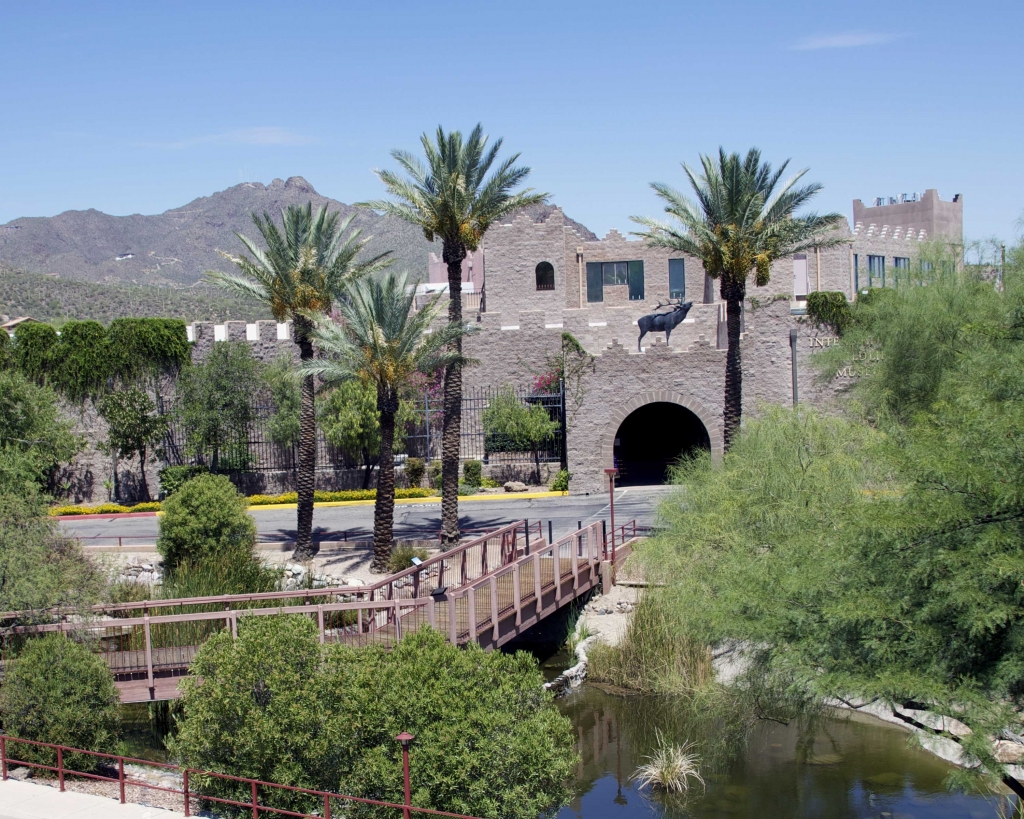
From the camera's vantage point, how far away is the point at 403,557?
25.2 m

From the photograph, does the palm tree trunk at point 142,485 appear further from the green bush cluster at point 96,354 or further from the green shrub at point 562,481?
the green shrub at point 562,481

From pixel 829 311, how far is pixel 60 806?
30.9 metres

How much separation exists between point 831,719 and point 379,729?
29.2 feet

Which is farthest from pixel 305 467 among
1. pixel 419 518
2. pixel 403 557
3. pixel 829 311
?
pixel 829 311

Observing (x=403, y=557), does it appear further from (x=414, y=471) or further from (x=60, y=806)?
(x=414, y=471)

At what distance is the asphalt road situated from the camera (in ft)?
98.8

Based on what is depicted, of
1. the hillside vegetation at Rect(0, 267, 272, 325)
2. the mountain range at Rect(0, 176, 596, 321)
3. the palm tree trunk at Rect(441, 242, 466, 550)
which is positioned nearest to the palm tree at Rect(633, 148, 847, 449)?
the palm tree trunk at Rect(441, 242, 466, 550)

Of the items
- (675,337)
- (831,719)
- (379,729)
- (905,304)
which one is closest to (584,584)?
(831,719)

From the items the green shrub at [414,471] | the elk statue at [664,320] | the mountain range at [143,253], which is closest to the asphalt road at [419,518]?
the green shrub at [414,471]

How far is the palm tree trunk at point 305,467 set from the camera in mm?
27188

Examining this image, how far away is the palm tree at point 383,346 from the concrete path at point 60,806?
38.2ft

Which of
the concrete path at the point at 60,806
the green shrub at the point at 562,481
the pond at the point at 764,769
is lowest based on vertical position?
the pond at the point at 764,769

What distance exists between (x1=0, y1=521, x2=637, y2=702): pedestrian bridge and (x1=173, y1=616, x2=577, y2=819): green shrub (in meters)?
1.41

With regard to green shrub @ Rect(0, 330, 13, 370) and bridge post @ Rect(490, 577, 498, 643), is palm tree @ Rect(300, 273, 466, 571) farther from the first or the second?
green shrub @ Rect(0, 330, 13, 370)
